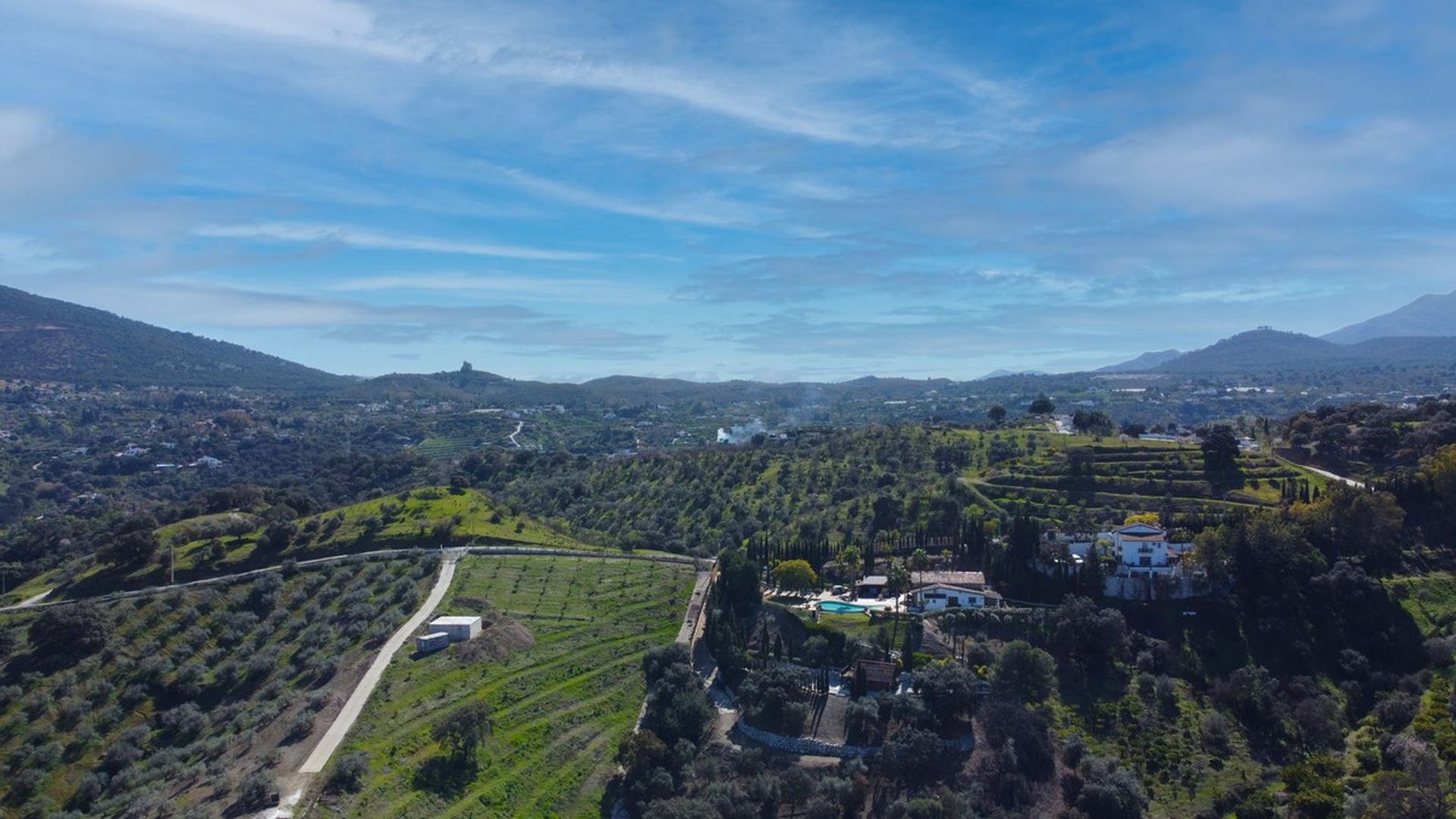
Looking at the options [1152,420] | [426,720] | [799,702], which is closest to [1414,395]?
[1152,420]

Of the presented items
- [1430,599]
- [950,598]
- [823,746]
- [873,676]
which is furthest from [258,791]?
[1430,599]

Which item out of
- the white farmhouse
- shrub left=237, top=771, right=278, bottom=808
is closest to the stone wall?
shrub left=237, top=771, right=278, bottom=808

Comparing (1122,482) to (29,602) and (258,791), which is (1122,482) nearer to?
(258,791)

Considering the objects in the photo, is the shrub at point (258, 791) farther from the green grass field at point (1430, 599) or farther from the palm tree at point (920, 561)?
the green grass field at point (1430, 599)

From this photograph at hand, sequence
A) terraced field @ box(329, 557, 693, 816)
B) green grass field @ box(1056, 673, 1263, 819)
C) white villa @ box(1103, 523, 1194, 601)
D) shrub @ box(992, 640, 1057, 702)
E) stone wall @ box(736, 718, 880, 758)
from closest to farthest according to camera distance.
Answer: terraced field @ box(329, 557, 693, 816) < green grass field @ box(1056, 673, 1263, 819) < stone wall @ box(736, 718, 880, 758) < shrub @ box(992, 640, 1057, 702) < white villa @ box(1103, 523, 1194, 601)

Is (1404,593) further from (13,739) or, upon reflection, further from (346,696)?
(13,739)

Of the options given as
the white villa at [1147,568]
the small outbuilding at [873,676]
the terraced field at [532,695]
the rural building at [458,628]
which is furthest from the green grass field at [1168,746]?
the rural building at [458,628]

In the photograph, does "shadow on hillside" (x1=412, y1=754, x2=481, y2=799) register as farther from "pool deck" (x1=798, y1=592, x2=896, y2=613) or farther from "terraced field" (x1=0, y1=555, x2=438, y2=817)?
"pool deck" (x1=798, y1=592, x2=896, y2=613)
